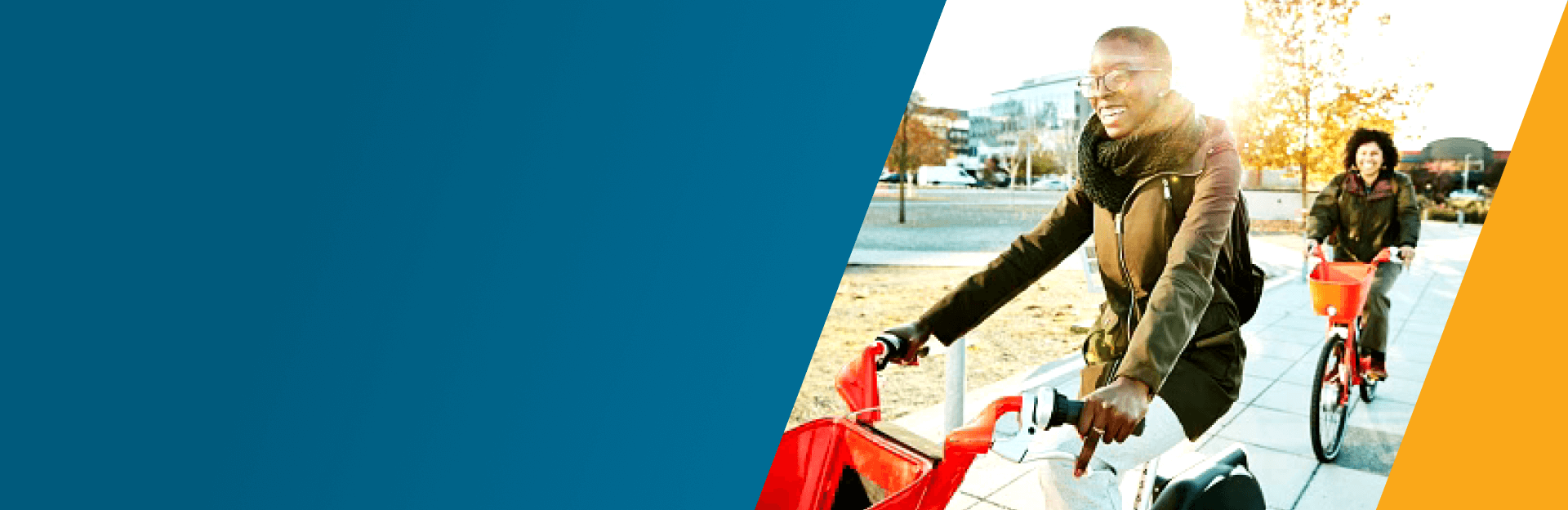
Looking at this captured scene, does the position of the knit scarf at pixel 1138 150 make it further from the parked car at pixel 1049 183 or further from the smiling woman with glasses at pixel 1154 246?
the parked car at pixel 1049 183

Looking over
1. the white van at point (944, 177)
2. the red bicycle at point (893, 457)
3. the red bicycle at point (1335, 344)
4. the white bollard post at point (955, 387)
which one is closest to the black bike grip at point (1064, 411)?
the red bicycle at point (893, 457)

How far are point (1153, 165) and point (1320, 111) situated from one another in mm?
6885

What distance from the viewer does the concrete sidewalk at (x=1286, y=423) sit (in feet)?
12.8

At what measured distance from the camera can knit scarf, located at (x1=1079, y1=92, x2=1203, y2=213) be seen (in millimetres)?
2207

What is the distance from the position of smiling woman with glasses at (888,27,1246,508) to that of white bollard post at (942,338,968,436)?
5.89ft

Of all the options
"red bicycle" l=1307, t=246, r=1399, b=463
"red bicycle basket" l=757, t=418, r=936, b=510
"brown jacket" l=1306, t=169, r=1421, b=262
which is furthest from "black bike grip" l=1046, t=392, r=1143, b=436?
"brown jacket" l=1306, t=169, r=1421, b=262

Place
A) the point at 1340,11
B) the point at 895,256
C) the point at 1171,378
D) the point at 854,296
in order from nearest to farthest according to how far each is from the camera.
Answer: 1. the point at 1171,378
2. the point at 1340,11
3. the point at 854,296
4. the point at 895,256

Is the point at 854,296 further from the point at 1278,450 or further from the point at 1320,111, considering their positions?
the point at 1278,450

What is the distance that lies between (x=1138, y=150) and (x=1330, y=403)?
2.66 m

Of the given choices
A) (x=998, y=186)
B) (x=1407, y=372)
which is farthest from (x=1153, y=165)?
(x=998, y=186)

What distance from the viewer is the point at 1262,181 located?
8.23 meters

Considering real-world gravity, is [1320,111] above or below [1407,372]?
above

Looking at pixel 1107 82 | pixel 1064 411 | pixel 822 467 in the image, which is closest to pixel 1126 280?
pixel 1107 82

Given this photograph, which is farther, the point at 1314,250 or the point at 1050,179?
the point at 1050,179
